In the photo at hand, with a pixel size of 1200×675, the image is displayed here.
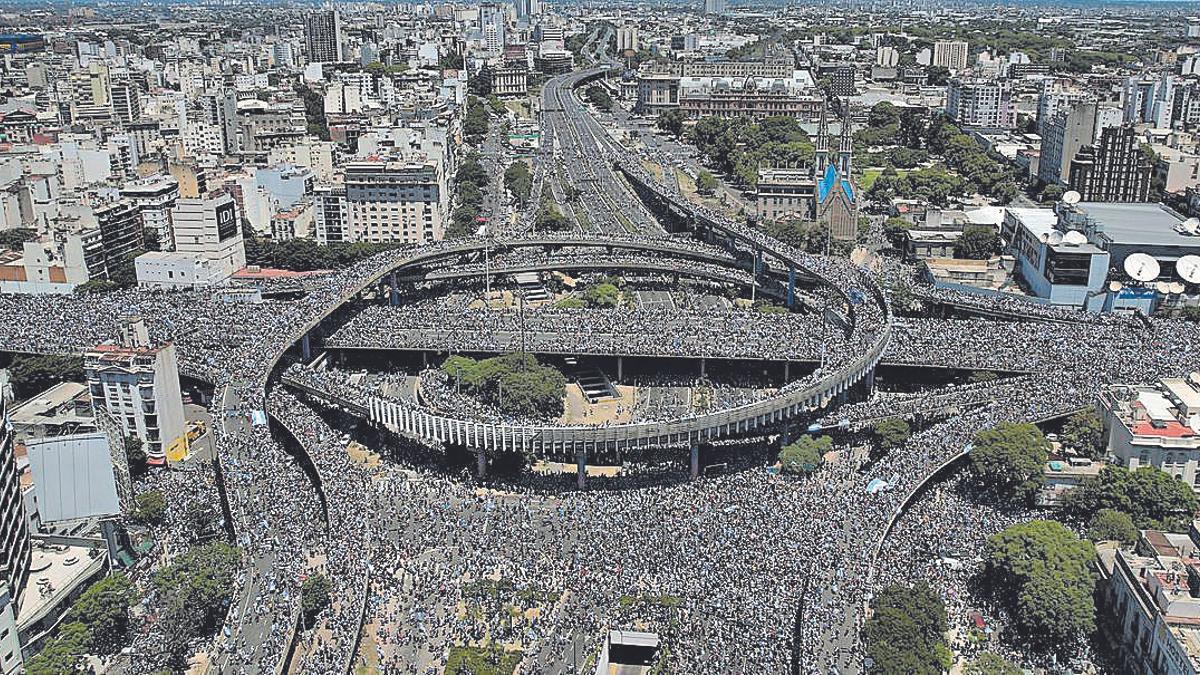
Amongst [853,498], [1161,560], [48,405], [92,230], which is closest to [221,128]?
[92,230]

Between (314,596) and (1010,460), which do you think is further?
(1010,460)

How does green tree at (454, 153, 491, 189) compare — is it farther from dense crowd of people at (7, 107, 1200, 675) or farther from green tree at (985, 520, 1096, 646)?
green tree at (985, 520, 1096, 646)

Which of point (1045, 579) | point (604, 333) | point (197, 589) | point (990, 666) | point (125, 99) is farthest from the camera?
point (125, 99)

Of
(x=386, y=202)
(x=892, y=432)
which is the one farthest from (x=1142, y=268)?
(x=386, y=202)

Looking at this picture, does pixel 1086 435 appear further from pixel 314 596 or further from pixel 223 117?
pixel 223 117

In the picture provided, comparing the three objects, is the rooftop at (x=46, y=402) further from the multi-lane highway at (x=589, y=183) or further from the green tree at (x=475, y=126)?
the green tree at (x=475, y=126)

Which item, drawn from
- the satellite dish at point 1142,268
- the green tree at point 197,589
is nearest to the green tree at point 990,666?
the green tree at point 197,589
